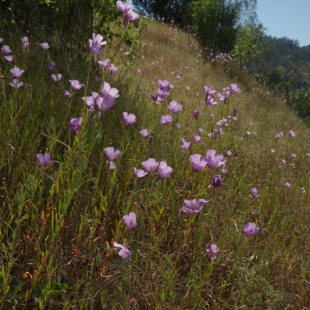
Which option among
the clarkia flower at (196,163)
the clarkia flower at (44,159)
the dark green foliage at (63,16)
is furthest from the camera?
the dark green foliage at (63,16)

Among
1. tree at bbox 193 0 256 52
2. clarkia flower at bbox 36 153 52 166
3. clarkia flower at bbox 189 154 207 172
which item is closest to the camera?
clarkia flower at bbox 36 153 52 166

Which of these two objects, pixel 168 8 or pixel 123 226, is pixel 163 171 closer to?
pixel 123 226

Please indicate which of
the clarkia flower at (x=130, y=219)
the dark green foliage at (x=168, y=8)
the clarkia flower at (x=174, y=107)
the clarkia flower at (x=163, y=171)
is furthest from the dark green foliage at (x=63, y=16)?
the dark green foliage at (x=168, y=8)

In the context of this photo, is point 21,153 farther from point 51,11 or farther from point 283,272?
point 51,11

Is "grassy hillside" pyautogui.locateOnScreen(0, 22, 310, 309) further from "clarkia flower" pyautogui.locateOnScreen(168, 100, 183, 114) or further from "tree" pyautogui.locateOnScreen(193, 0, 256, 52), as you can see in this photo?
"tree" pyautogui.locateOnScreen(193, 0, 256, 52)

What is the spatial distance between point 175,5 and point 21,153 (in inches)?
905

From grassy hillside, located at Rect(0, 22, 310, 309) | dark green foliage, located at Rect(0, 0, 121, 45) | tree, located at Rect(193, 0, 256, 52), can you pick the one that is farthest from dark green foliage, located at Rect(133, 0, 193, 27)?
grassy hillside, located at Rect(0, 22, 310, 309)

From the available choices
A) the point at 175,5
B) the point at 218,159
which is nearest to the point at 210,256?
the point at 218,159

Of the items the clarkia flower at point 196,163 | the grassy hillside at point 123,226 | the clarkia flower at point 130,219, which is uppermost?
the clarkia flower at point 196,163

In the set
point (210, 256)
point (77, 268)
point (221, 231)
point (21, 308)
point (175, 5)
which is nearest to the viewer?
point (21, 308)

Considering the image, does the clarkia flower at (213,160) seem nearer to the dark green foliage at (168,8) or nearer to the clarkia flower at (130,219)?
the clarkia flower at (130,219)

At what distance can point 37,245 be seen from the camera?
1385 millimetres

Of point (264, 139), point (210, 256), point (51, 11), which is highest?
point (51, 11)

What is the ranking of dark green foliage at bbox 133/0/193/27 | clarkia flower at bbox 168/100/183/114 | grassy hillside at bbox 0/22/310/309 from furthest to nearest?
dark green foliage at bbox 133/0/193/27 < clarkia flower at bbox 168/100/183/114 < grassy hillside at bbox 0/22/310/309
